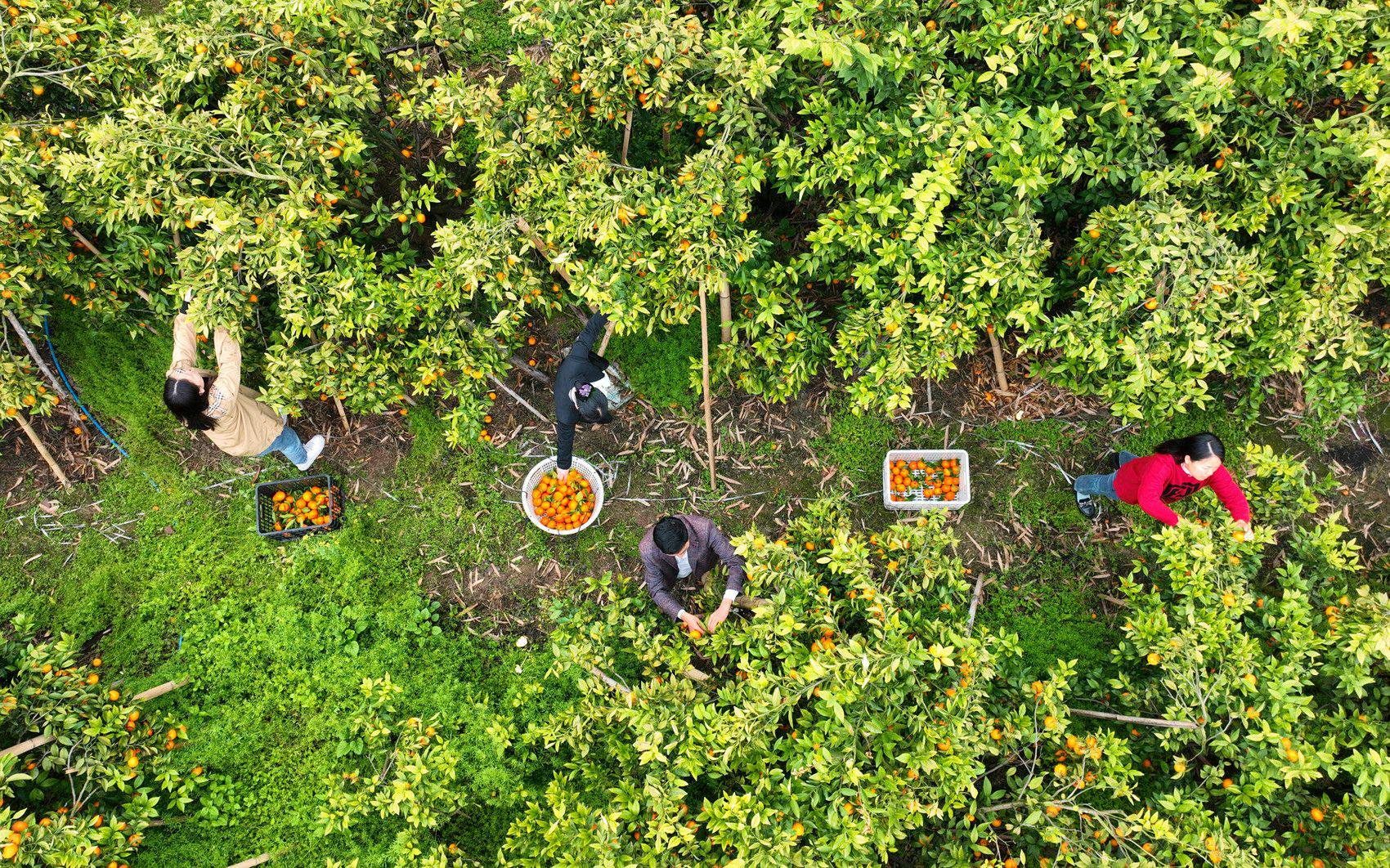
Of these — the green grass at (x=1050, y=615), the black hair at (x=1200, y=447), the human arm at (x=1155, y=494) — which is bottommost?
the green grass at (x=1050, y=615)

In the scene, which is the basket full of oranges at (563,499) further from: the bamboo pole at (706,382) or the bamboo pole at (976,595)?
the bamboo pole at (976,595)

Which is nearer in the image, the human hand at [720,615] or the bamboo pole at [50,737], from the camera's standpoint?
the bamboo pole at [50,737]

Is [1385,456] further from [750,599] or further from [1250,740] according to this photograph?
[750,599]

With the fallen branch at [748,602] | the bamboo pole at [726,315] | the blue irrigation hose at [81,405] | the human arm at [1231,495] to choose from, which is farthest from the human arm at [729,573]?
the blue irrigation hose at [81,405]

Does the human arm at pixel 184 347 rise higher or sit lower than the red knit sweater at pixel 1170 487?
higher

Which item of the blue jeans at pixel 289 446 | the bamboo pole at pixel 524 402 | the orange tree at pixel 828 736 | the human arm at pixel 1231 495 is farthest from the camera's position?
the bamboo pole at pixel 524 402

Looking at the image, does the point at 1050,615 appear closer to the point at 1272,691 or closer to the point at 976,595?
the point at 976,595
